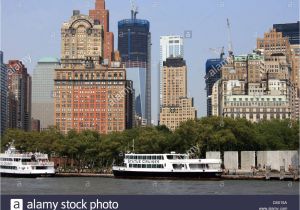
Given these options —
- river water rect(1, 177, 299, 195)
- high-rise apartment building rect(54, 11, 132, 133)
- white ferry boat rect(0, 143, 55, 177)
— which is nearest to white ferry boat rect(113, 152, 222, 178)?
river water rect(1, 177, 299, 195)

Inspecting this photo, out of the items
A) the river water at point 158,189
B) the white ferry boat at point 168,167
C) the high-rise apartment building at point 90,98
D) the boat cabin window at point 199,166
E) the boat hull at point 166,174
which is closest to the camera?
the river water at point 158,189

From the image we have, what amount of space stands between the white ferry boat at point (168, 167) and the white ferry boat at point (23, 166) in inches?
470

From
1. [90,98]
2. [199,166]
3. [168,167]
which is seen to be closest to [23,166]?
[168,167]

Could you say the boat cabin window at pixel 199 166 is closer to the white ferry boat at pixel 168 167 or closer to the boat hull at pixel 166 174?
the white ferry boat at pixel 168 167

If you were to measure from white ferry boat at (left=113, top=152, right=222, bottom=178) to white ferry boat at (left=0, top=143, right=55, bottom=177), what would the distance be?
39.2ft

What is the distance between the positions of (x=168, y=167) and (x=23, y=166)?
22008 mm

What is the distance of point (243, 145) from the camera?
10331 centimetres

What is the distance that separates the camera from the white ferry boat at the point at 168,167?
83.1 meters

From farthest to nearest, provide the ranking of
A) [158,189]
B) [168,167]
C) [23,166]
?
[23,166]
[168,167]
[158,189]

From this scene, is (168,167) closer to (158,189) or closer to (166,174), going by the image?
(166,174)

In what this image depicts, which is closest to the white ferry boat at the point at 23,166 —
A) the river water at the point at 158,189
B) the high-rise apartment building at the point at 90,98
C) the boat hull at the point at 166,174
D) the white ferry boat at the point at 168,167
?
the boat hull at the point at 166,174

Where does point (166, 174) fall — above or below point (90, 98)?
below

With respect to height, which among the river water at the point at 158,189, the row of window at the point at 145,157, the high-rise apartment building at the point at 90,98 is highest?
the high-rise apartment building at the point at 90,98

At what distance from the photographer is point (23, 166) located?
94.3m
